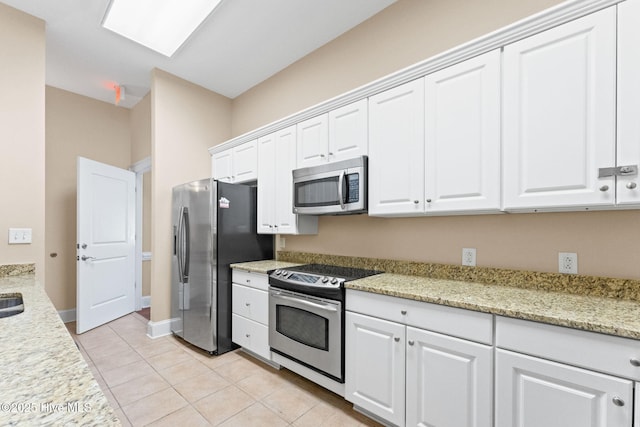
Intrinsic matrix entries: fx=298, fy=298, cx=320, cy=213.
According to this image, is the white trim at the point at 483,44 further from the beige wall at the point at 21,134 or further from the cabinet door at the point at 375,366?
the beige wall at the point at 21,134

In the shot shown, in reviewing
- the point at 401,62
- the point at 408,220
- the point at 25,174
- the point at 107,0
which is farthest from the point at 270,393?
the point at 107,0

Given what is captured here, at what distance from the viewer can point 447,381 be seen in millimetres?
1524

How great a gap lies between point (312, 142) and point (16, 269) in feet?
8.30

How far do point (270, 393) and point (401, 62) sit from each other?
9.11 feet

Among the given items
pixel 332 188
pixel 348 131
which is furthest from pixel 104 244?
pixel 348 131

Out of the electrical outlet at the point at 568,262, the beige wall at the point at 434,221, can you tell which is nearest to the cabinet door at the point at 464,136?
the beige wall at the point at 434,221

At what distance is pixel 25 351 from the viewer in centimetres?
86

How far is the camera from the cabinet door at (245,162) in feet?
10.4

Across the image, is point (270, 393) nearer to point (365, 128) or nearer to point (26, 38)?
point (365, 128)

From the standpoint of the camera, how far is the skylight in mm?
2352

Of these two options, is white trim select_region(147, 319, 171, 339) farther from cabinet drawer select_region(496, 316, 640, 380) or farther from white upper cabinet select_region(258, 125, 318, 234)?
cabinet drawer select_region(496, 316, 640, 380)

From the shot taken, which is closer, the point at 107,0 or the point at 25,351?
the point at 25,351

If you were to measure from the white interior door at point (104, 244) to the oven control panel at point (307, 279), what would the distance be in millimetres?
2544

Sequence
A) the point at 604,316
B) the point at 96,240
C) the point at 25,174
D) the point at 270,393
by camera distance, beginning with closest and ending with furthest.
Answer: the point at 604,316, the point at 270,393, the point at 25,174, the point at 96,240
